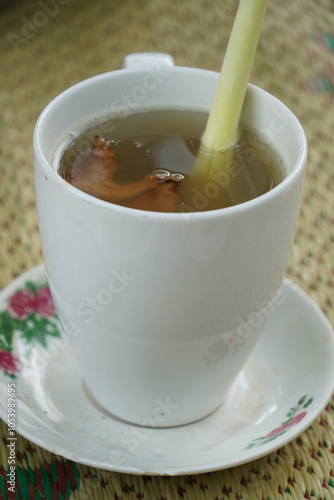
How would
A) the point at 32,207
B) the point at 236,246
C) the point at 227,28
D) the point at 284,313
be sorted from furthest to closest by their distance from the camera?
the point at 227,28, the point at 32,207, the point at 284,313, the point at 236,246

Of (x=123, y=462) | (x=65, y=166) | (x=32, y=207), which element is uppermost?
(x=65, y=166)

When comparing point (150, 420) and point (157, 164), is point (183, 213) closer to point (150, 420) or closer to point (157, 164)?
point (157, 164)

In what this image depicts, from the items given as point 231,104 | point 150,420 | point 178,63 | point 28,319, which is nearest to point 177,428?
point 150,420

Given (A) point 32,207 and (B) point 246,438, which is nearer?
(B) point 246,438

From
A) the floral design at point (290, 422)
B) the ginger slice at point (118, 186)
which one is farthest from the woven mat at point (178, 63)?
the ginger slice at point (118, 186)

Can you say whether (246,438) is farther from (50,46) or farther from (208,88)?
(50,46)

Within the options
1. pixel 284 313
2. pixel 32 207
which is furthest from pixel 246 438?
pixel 32 207
